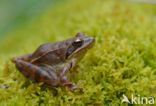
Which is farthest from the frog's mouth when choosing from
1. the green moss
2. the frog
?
the green moss

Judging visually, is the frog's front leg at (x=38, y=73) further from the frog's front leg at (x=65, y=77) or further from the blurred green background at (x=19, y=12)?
the blurred green background at (x=19, y=12)

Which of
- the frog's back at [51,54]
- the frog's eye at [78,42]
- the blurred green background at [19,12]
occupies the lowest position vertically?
the frog's back at [51,54]

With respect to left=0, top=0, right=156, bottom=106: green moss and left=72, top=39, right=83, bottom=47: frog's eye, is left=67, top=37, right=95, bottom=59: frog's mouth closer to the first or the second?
left=72, top=39, right=83, bottom=47: frog's eye

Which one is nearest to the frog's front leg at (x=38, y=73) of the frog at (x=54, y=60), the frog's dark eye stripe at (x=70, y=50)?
the frog at (x=54, y=60)

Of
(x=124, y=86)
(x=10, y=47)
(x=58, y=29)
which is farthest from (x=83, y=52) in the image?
(x=10, y=47)

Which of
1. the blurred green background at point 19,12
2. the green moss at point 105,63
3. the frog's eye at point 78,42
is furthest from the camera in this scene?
the blurred green background at point 19,12

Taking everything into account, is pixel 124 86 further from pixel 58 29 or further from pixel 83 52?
pixel 58 29
